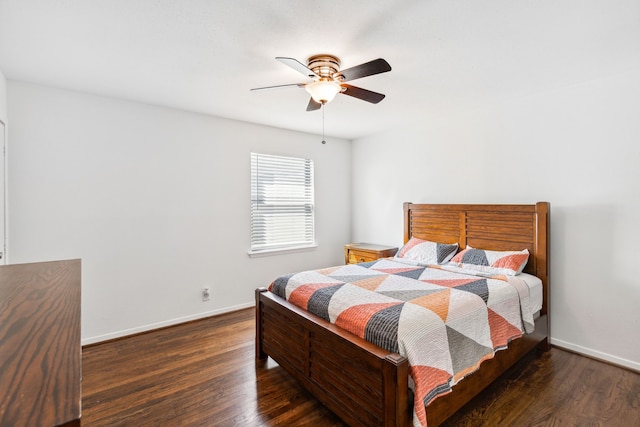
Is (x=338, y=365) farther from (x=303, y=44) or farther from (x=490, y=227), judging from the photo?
(x=490, y=227)

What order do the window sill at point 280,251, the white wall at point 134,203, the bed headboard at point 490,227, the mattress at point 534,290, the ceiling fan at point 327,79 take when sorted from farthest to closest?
the window sill at point 280,251 < the bed headboard at point 490,227 < the white wall at point 134,203 < the mattress at point 534,290 < the ceiling fan at point 327,79

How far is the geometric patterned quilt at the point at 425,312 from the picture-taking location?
1.67 metres

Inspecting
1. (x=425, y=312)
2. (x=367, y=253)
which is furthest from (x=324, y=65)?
(x=367, y=253)

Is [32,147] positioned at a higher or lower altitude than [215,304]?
higher

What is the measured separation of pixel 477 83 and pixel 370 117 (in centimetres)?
132

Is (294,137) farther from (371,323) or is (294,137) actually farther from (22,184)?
(371,323)

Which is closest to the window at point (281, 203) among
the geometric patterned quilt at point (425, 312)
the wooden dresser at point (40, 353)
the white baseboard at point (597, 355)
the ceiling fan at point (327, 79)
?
the geometric patterned quilt at point (425, 312)

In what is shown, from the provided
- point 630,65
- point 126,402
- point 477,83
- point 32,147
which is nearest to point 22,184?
point 32,147

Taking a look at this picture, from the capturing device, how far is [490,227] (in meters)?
3.28

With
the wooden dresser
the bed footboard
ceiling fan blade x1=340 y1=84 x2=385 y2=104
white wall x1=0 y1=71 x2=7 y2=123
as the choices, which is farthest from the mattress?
white wall x1=0 y1=71 x2=7 y2=123

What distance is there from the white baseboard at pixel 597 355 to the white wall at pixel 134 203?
3.20m

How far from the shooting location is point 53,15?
179 centimetres

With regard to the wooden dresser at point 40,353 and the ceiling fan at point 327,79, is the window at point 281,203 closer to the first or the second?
the ceiling fan at point 327,79

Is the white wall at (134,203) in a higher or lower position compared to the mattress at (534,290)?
higher
